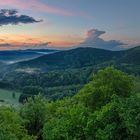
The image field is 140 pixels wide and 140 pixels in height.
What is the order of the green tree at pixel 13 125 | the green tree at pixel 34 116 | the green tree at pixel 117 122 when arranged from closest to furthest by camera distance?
1. the green tree at pixel 117 122
2. the green tree at pixel 13 125
3. the green tree at pixel 34 116

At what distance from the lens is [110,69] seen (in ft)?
294

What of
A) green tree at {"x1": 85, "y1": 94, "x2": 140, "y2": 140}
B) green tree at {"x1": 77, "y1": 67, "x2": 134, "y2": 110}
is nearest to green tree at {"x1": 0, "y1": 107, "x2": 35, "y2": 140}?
green tree at {"x1": 85, "y1": 94, "x2": 140, "y2": 140}

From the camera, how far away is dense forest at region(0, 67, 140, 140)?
63594 millimetres

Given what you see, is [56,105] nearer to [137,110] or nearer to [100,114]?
[100,114]

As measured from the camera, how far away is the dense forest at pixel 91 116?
63.6 metres

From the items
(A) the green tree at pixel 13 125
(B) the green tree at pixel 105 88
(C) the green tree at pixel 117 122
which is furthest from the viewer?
(B) the green tree at pixel 105 88

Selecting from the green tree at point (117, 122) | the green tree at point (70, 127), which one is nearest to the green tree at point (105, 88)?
the green tree at point (70, 127)

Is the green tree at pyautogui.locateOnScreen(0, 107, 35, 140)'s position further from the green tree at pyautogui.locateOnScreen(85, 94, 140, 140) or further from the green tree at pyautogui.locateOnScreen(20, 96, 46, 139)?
the green tree at pyautogui.locateOnScreen(85, 94, 140, 140)

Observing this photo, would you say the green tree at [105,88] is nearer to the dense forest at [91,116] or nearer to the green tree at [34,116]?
the dense forest at [91,116]

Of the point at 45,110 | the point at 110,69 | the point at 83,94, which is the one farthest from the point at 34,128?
the point at 110,69

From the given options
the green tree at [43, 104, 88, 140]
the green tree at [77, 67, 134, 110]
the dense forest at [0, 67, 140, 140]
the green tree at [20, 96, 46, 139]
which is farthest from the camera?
the green tree at [20, 96, 46, 139]

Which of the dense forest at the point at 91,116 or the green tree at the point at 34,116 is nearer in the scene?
the dense forest at the point at 91,116

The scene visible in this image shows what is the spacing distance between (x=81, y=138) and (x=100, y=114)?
22.5 feet

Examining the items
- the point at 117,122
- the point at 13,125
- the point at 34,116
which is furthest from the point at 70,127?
the point at 34,116
